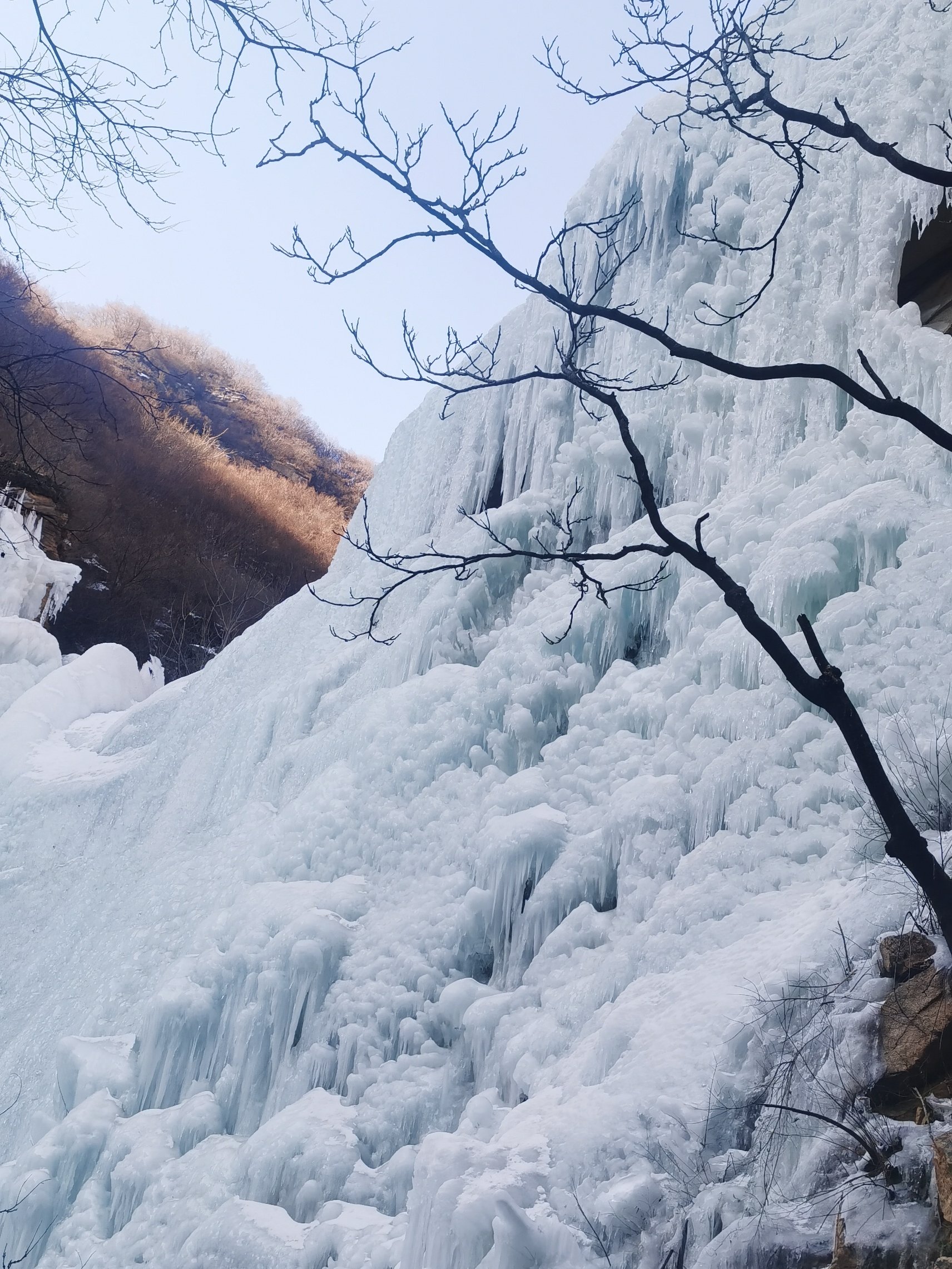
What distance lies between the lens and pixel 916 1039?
2.04 meters

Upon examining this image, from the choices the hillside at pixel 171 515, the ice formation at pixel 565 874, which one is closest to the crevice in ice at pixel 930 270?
the ice formation at pixel 565 874

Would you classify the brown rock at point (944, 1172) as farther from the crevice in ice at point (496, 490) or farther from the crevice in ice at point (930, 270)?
the crevice in ice at point (496, 490)

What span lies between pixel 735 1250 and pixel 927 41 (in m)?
5.00

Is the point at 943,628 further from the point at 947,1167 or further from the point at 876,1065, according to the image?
the point at 947,1167

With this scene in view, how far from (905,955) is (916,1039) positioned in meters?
0.24

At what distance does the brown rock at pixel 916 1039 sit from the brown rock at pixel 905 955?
38 millimetres

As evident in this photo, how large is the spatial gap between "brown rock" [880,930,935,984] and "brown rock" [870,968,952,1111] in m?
0.04

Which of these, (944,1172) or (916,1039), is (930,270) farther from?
(944,1172)

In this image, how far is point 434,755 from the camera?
489cm

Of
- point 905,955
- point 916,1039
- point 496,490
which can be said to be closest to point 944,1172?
point 916,1039

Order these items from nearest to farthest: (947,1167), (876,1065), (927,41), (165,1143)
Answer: (947,1167)
(876,1065)
(165,1143)
(927,41)

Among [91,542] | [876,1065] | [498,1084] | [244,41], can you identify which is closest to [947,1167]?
[876,1065]

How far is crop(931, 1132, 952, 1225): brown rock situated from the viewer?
1645 mm

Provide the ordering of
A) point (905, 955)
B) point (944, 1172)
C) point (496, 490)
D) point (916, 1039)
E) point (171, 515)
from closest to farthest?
1. point (944, 1172)
2. point (916, 1039)
3. point (905, 955)
4. point (496, 490)
5. point (171, 515)
